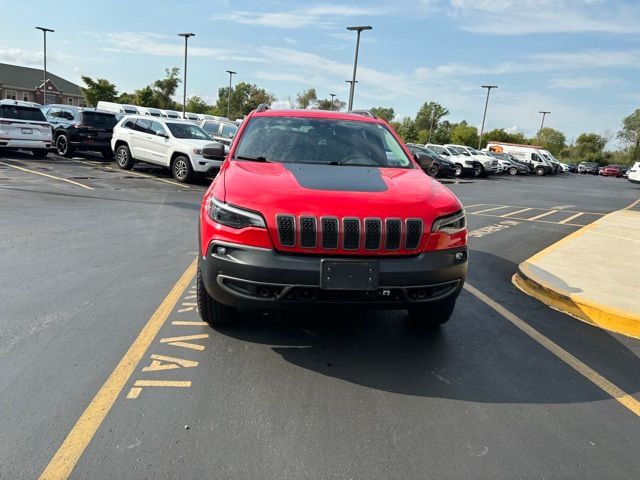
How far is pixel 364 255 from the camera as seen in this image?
330 cm

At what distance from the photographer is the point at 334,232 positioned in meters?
3.25

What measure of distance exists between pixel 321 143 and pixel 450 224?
168 cm

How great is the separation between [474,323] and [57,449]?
3472 millimetres

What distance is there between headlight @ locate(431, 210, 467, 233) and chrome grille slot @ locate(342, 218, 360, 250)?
58cm

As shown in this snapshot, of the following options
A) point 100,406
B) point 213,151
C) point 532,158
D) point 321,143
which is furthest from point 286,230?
point 532,158

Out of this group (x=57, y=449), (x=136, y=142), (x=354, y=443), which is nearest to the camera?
(x=57, y=449)

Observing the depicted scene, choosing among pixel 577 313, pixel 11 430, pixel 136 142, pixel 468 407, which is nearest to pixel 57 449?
pixel 11 430

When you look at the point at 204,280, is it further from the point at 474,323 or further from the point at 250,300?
the point at 474,323

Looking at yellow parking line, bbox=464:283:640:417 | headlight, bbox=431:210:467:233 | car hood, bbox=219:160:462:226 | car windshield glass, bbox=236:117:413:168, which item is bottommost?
yellow parking line, bbox=464:283:640:417

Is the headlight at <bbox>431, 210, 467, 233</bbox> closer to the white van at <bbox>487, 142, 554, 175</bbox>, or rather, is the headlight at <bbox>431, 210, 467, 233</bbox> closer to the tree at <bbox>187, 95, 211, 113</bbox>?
the white van at <bbox>487, 142, 554, 175</bbox>

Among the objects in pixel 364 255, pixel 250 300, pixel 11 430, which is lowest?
pixel 11 430

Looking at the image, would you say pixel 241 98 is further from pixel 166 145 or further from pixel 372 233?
pixel 372 233

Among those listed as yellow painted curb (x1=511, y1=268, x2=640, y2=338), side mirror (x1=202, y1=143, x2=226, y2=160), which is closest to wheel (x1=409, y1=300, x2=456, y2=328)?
yellow painted curb (x1=511, y1=268, x2=640, y2=338)

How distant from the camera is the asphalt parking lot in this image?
8.29 ft
